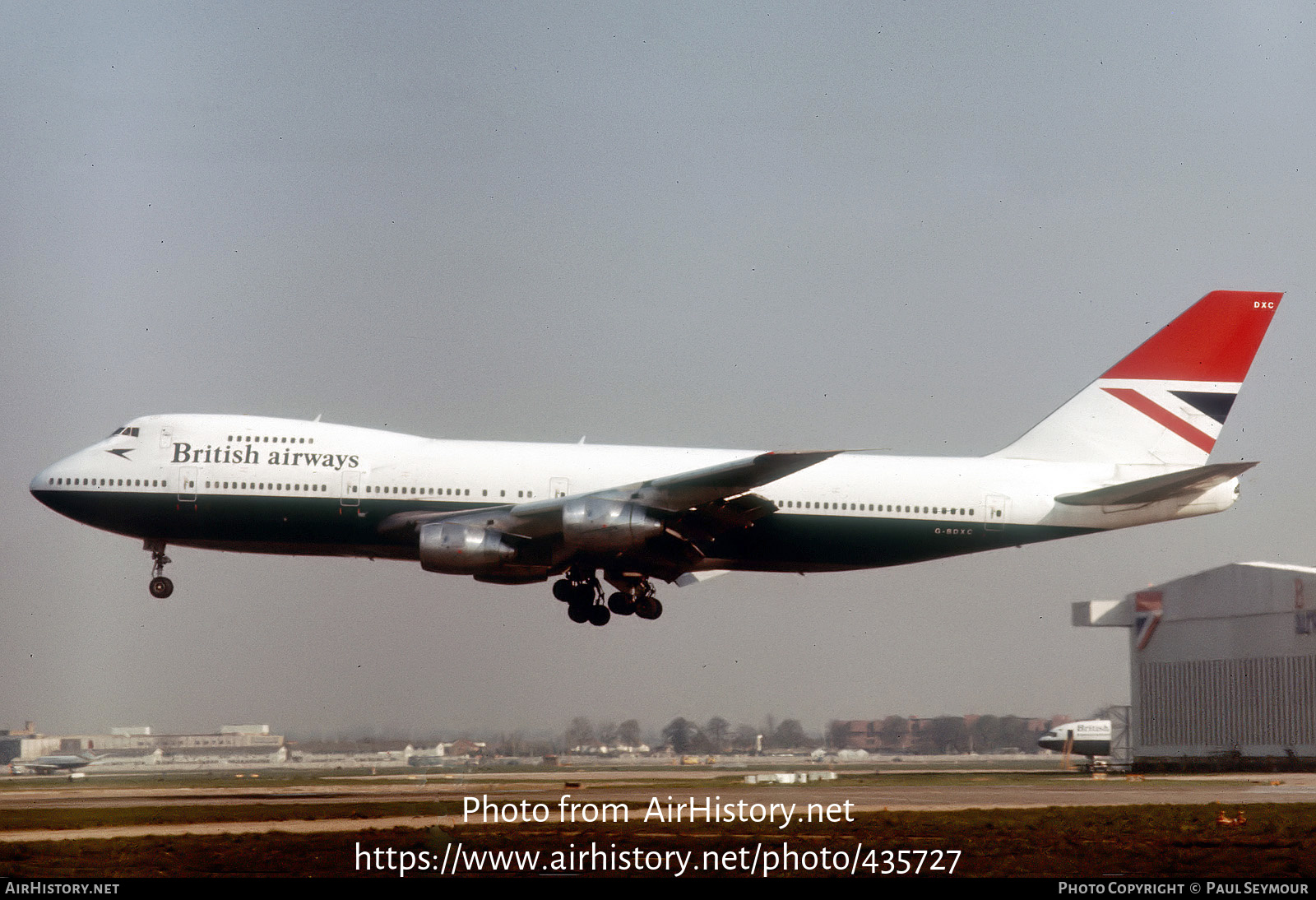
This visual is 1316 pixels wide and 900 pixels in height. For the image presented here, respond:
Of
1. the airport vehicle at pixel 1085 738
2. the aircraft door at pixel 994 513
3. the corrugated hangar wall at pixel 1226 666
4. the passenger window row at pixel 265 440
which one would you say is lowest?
the airport vehicle at pixel 1085 738

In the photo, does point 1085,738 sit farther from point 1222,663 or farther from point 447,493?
point 447,493

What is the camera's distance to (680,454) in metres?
32.7

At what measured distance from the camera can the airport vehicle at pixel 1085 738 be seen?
75.6 m

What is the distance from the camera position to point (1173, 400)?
3416 centimetres

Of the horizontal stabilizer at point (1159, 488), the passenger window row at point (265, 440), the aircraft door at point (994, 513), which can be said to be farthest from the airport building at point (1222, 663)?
the passenger window row at point (265, 440)

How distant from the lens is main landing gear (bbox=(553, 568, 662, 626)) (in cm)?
3356

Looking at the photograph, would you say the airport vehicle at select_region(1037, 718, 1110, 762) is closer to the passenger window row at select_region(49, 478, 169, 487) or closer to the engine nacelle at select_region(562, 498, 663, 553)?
the engine nacelle at select_region(562, 498, 663, 553)

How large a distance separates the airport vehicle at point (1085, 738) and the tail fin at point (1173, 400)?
43.2 m

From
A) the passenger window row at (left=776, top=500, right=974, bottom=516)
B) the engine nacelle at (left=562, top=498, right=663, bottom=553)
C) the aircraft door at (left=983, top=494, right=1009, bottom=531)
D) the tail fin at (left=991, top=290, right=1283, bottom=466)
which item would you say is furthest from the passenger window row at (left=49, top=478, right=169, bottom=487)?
the tail fin at (left=991, top=290, right=1283, bottom=466)

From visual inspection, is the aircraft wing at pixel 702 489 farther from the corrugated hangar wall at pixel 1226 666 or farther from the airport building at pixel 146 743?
the corrugated hangar wall at pixel 1226 666

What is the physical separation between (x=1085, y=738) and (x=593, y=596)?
176 feet

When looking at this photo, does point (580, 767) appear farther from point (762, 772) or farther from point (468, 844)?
point (468, 844)

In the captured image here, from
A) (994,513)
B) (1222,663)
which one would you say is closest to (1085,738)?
(1222,663)

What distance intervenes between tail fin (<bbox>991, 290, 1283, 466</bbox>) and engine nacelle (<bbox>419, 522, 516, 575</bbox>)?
1262 centimetres
